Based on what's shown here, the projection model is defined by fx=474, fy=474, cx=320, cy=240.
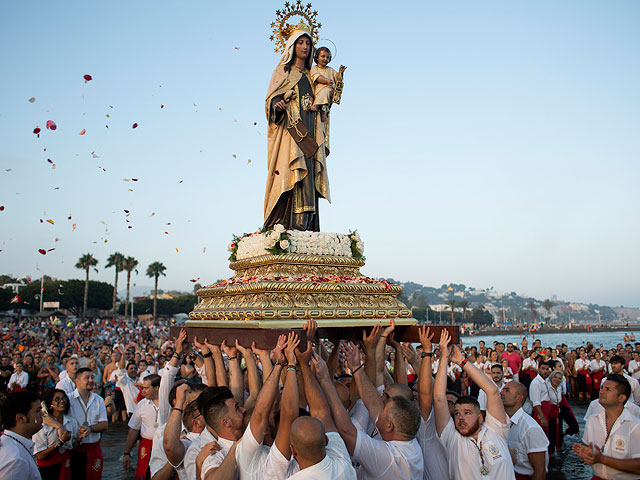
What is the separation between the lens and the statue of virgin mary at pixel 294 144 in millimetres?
7605

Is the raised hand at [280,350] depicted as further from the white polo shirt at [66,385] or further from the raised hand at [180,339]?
the white polo shirt at [66,385]

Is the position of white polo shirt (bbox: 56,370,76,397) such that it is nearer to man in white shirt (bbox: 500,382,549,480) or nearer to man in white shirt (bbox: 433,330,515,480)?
man in white shirt (bbox: 433,330,515,480)

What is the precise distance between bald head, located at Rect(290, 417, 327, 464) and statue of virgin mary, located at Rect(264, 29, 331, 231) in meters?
4.45

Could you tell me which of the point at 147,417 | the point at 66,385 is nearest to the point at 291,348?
the point at 147,417

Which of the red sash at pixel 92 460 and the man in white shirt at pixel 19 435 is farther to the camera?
the red sash at pixel 92 460

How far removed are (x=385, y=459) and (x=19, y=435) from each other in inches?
142

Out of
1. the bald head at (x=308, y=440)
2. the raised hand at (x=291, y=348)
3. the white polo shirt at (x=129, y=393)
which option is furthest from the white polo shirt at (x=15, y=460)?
the white polo shirt at (x=129, y=393)

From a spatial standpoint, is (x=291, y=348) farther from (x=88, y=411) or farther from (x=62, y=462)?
(x=88, y=411)

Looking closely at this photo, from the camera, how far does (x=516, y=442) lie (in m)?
6.24

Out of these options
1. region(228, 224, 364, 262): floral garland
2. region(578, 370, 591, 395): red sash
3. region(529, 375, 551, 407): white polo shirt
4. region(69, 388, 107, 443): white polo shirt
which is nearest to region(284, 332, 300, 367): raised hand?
region(228, 224, 364, 262): floral garland

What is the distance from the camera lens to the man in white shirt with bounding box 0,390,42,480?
4.34m

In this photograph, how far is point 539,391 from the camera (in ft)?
36.4

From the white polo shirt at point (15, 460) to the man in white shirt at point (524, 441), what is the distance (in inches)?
218

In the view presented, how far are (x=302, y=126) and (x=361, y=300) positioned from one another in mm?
3048
